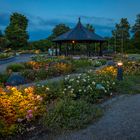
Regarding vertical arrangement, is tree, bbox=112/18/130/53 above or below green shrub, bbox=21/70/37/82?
above

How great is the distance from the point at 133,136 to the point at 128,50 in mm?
47826

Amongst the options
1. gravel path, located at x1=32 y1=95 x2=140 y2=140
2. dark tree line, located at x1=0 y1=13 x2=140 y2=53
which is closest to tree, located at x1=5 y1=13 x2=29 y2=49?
dark tree line, located at x1=0 y1=13 x2=140 y2=53

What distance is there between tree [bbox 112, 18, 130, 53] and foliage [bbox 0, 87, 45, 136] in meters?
50.3

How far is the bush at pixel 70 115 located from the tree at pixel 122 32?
49.8m

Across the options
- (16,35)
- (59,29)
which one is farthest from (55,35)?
(16,35)

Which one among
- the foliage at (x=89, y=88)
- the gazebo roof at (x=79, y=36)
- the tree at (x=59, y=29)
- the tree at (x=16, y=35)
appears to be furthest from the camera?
the tree at (x=59, y=29)

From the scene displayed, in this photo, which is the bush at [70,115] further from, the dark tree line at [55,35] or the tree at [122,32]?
the tree at [122,32]

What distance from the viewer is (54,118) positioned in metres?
6.91

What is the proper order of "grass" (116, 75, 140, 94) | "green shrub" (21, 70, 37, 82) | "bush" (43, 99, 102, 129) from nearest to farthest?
"bush" (43, 99, 102, 129) < "grass" (116, 75, 140, 94) < "green shrub" (21, 70, 37, 82)

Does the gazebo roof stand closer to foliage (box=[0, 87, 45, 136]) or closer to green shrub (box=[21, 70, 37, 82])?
green shrub (box=[21, 70, 37, 82])

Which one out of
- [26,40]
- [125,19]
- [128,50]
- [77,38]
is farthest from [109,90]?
[125,19]

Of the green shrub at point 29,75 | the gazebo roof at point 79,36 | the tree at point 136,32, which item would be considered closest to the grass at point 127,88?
the green shrub at point 29,75

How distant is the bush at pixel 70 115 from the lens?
267 inches

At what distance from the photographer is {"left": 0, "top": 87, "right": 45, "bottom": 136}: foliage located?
6.24 metres
